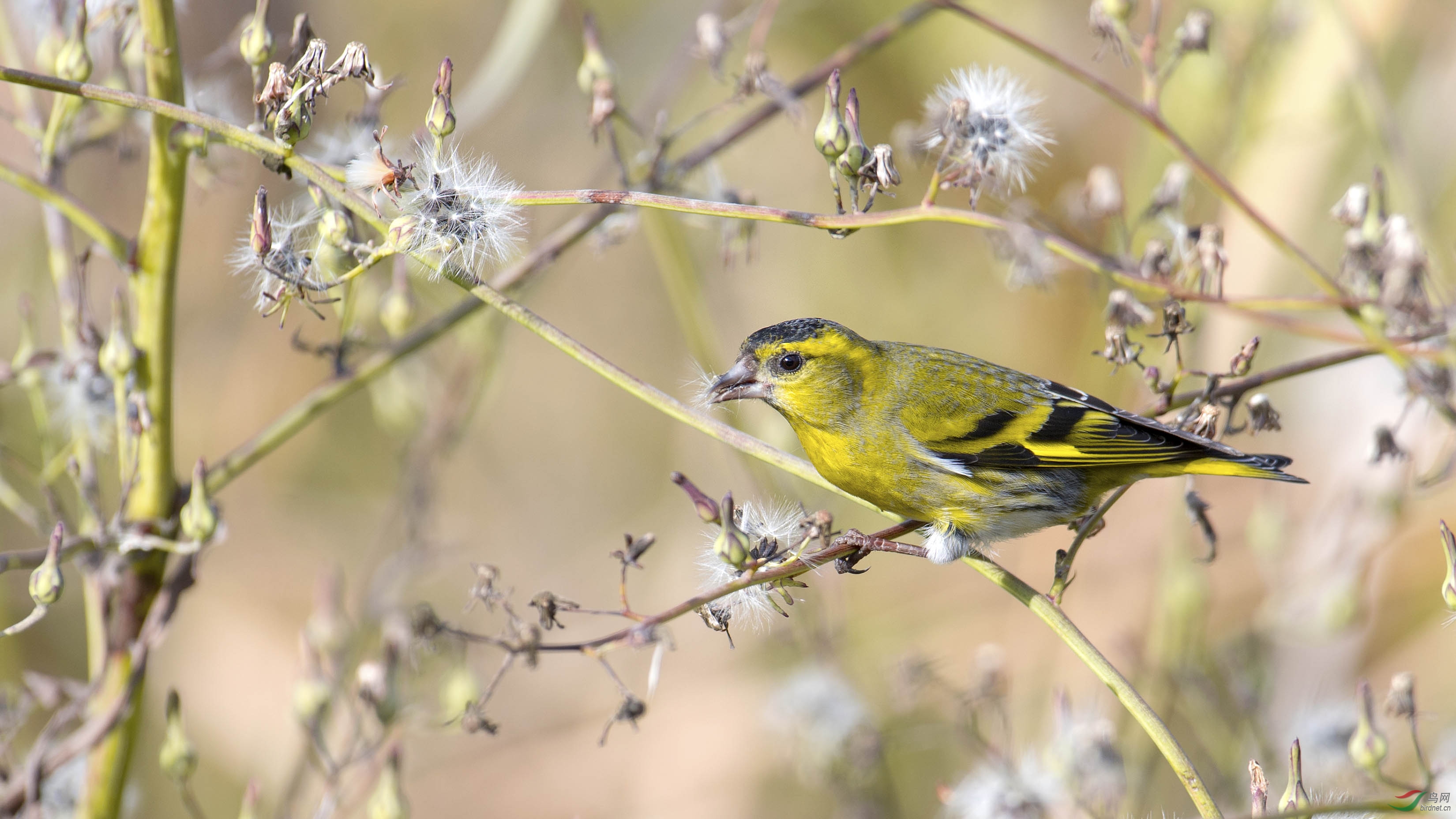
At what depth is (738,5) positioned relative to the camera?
492 centimetres

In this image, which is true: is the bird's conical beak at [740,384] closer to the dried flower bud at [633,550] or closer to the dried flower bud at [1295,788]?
the dried flower bud at [633,550]

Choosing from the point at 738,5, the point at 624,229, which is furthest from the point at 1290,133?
the point at 624,229

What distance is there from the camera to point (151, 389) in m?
2.06

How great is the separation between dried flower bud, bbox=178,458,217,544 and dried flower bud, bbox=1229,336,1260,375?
197cm

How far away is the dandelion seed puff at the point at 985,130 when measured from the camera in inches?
87.8

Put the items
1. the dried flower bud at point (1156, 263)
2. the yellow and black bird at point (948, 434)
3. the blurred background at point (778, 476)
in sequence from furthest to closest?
the blurred background at point (778, 476) < the yellow and black bird at point (948, 434) < the dried flower bud at point (1156, 263)

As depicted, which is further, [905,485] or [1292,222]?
[1292,222]

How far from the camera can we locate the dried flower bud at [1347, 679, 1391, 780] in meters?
2.18

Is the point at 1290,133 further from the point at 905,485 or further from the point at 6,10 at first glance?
the point at 6,10

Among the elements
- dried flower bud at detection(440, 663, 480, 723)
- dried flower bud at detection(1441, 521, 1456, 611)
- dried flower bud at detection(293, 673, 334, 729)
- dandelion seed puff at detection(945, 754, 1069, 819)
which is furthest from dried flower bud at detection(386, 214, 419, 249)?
dandelion seed puff at detection(945, 754, 1069, 819)

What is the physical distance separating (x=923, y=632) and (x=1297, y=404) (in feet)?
6.44

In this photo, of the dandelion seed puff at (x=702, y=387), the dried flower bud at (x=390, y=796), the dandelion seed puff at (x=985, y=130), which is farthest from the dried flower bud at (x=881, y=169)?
the dried flower bud at (x=390, y=796)

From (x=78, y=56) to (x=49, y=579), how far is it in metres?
0.96

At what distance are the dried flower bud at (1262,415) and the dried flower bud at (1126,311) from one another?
10.8 inches
